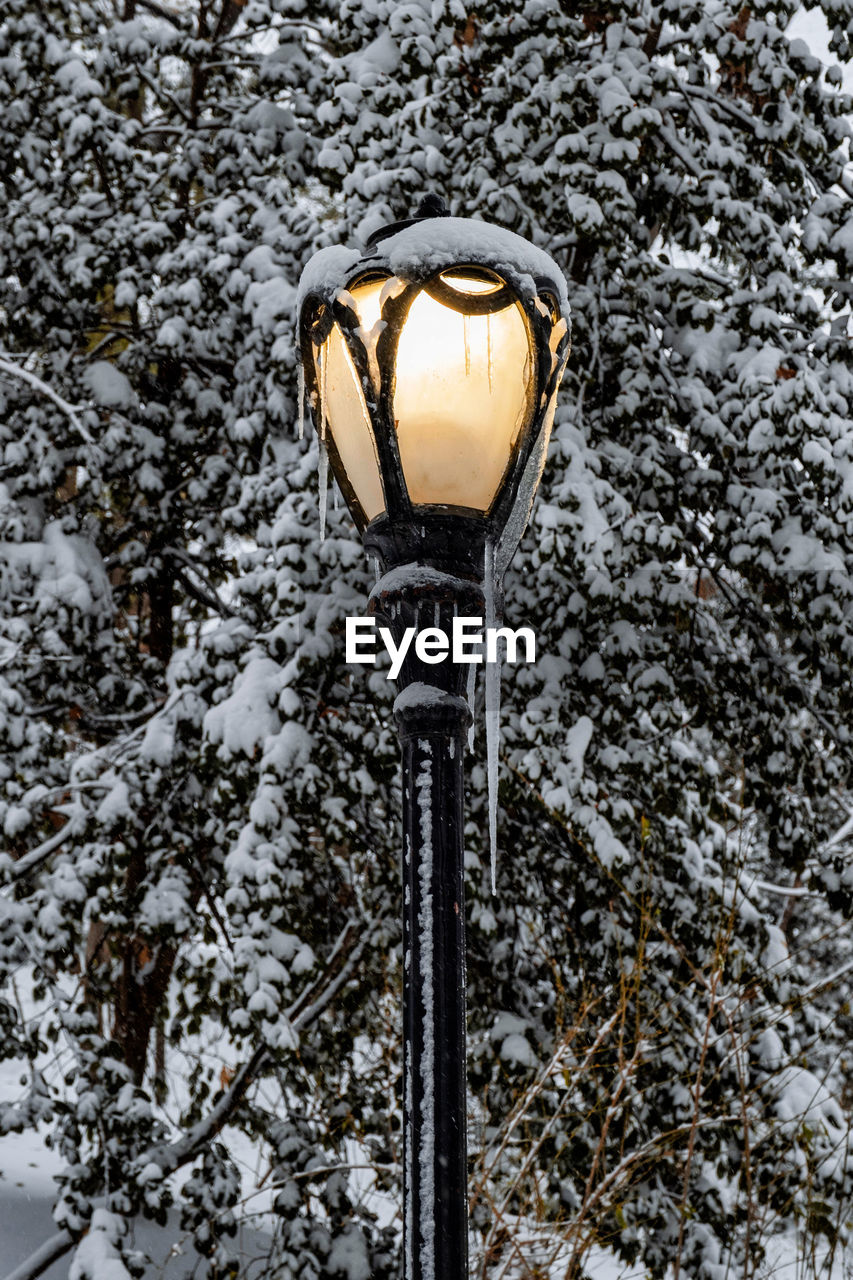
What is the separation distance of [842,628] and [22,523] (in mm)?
4437

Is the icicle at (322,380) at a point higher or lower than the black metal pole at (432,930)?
higher

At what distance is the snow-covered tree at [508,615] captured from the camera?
5.00 m

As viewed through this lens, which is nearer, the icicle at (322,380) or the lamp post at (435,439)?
the lamp post at (435,439)

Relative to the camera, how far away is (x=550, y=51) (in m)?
5.27

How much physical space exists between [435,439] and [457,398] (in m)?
0.09

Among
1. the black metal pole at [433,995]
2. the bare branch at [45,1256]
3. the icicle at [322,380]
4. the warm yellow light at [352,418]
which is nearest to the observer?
the black metal pole at [433,995]

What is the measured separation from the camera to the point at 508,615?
217 inches

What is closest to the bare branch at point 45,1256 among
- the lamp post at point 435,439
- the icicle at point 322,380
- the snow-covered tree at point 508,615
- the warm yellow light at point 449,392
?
the snow-covered tree at point 508,615

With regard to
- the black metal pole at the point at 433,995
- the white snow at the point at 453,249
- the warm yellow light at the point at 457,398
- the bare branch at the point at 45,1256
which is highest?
the white snow at the point at 453,249

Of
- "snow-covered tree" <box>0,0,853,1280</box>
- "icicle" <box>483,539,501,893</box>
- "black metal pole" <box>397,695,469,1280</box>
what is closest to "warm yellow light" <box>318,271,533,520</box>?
"icicle" <box>483,539,501,893</box>

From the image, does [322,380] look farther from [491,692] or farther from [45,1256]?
[45,1256]

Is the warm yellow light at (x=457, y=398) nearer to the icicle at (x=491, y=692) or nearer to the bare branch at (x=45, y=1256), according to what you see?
the icicle at (x=491, y=692)

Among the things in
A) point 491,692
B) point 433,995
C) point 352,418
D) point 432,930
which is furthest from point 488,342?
point 433,995

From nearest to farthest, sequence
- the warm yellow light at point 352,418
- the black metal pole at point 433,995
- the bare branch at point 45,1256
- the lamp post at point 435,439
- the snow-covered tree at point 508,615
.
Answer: the black metal pole at point 433,995, the lamp post at point 435,439, the warm yellow light at point 352,418, the snow-covered tree at point 508,615, the bare branch at point 45,1256
